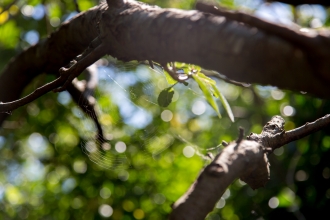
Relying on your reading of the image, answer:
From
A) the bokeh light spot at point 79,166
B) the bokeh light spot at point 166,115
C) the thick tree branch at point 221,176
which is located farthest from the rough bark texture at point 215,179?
the bokeh light spot at point 166,115

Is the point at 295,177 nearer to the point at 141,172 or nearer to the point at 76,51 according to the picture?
the point at 141,172

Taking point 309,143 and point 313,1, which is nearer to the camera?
point 313,1

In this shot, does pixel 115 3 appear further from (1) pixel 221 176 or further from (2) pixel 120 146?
(2) pixel 120 146

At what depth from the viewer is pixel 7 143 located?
3.91 metres

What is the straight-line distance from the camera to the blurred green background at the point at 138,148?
Answer: 8.43ft

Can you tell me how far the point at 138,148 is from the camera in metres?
3.10

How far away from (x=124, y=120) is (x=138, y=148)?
0.76ft

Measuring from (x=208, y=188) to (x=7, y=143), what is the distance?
3.46m

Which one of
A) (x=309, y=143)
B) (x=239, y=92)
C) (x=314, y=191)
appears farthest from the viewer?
(x=239, y=92)

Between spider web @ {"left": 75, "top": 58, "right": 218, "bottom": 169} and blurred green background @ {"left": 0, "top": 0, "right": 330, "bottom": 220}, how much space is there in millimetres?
10

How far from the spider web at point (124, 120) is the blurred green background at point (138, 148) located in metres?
0.01

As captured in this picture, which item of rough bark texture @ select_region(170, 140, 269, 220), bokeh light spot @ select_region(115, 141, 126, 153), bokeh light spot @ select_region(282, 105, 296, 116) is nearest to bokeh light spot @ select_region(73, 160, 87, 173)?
bokeh light spot @ select_region(115, 141, 126, 153)

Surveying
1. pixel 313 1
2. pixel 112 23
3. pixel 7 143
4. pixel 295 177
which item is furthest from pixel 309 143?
pixel 7 143

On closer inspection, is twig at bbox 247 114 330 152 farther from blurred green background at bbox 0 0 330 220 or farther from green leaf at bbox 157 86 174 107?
blurred green background at bbox 0 0 330 220
